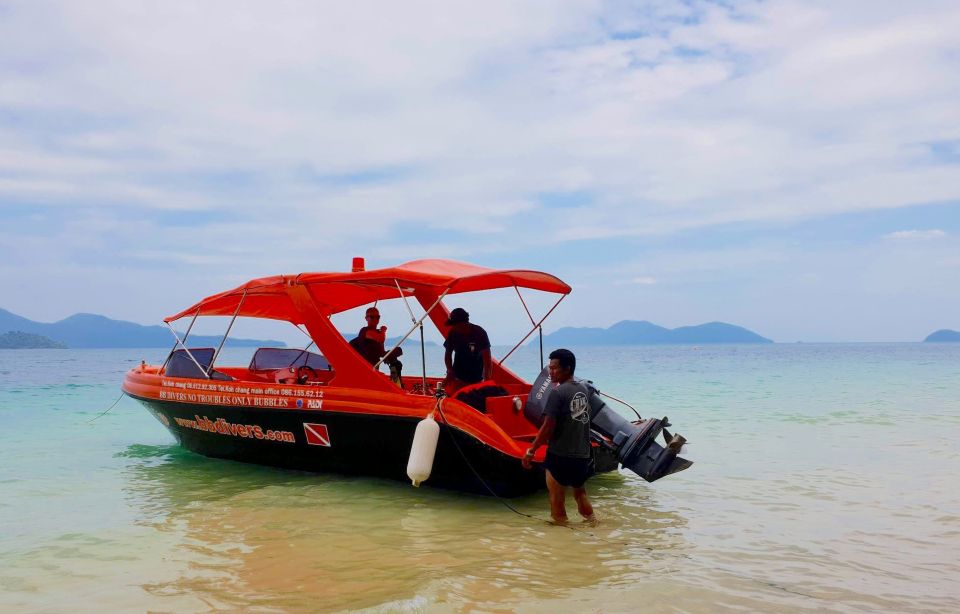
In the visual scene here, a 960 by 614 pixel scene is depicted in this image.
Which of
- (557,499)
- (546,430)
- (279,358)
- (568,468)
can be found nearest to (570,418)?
(546,430)

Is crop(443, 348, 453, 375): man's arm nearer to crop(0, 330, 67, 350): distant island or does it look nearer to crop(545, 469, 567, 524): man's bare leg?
crop(545, 469, 567, 524): man's bare leg

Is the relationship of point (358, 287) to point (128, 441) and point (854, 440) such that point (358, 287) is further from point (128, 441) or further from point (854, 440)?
point (854, 440)

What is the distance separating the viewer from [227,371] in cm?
1188

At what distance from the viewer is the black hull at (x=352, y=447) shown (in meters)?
6.93

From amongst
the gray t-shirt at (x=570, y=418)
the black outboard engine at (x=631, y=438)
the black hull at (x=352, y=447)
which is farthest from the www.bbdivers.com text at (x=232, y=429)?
the gray t-shirt at (x=570, y=418)

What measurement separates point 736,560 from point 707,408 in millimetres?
13747

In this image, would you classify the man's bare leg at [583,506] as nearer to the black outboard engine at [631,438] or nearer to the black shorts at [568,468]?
the black shorts at [568,468]

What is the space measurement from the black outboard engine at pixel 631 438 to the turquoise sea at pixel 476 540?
530 millimetres

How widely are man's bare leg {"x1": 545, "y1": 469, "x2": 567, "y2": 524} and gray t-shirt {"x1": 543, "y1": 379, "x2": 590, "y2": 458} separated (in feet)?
1.31

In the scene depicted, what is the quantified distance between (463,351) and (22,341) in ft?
529

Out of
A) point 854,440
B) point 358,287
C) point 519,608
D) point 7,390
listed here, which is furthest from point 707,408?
point 7,390

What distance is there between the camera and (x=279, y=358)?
11328 millimetres

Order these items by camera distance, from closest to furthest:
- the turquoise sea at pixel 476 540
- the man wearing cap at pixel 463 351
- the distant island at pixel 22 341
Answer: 1. the turquoise sea at pixel 476 540
2. the man wearing cap at pixel 463 351
3. the distant island at pixel 22 341

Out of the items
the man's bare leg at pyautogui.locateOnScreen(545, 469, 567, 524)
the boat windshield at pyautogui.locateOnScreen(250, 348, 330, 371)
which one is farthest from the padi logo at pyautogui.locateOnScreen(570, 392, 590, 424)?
the boat windshield at pyautogui.locateOnScreen(250, 348, 330, 371)
